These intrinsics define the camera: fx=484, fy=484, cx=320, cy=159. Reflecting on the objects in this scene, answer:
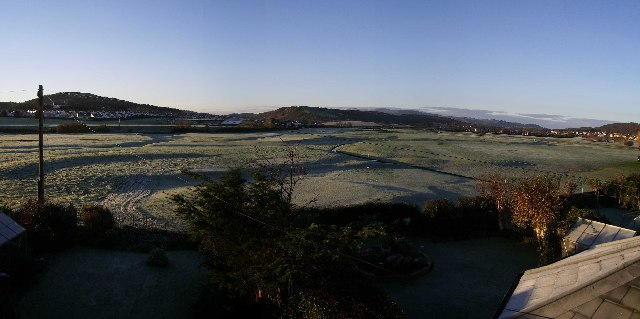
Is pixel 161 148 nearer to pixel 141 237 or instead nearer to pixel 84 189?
pixel 84 189

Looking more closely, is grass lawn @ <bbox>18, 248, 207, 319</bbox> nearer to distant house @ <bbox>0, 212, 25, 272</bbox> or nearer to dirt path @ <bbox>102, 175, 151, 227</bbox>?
distant house @ <bbox>0, 212, 25, 272</bbox>

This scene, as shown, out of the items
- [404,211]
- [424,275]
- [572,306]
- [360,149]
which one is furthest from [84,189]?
[360,149]

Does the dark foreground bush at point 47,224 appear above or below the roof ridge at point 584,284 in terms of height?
below

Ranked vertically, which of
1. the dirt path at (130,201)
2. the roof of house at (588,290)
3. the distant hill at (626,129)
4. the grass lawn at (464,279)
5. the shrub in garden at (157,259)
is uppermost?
the distant hill at (626,129)

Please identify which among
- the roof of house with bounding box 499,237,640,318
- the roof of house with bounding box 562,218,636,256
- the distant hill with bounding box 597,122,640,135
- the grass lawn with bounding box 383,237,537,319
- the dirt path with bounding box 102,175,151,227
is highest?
the distant hill with bounding box 597,122,640,135

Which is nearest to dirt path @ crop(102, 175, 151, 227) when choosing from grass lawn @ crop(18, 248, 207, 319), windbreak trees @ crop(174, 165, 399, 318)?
grass lawn @ crop(18, 248, 207, 319)

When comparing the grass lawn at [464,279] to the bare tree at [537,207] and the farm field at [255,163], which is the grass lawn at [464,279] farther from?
the farm field at [255,163]

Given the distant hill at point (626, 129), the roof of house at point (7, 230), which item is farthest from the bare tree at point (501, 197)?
the distant hill at point (626, 129)
